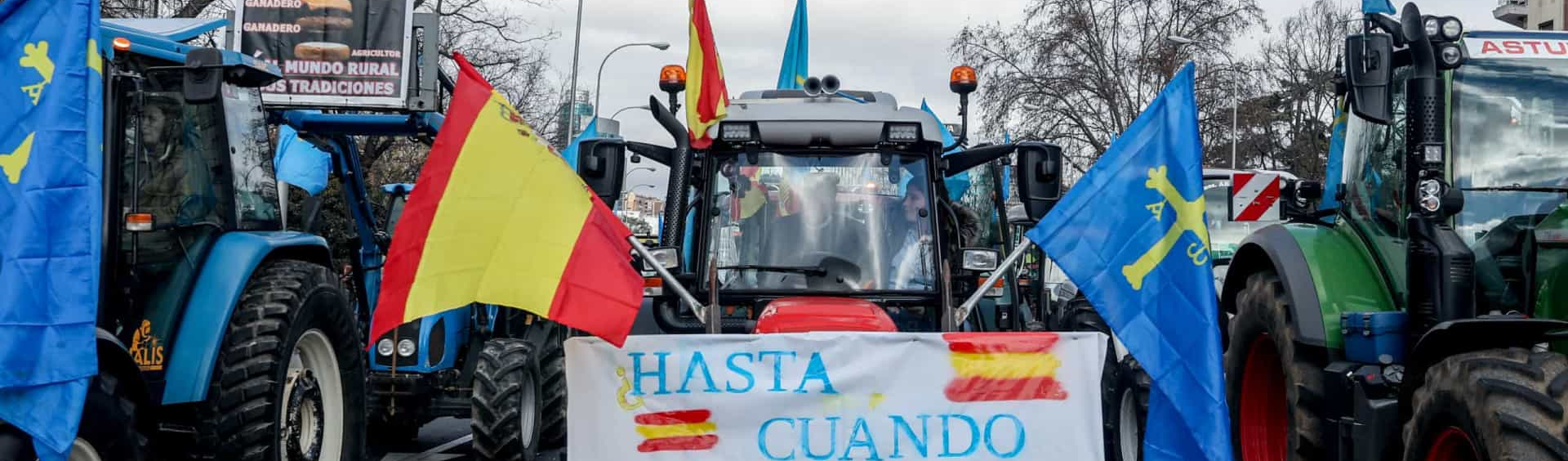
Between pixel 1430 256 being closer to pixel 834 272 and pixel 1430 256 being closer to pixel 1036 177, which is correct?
pixel 1036 177

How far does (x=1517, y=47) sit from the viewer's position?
6.08 meters

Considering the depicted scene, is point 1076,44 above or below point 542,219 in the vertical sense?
above

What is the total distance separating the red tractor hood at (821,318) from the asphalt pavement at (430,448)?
3.18 meters

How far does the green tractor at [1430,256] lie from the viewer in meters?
5.09

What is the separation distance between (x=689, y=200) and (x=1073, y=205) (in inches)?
85.3

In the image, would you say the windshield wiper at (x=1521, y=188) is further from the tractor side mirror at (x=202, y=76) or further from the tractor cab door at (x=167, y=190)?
the tractor cab door at (x=167, y=190)

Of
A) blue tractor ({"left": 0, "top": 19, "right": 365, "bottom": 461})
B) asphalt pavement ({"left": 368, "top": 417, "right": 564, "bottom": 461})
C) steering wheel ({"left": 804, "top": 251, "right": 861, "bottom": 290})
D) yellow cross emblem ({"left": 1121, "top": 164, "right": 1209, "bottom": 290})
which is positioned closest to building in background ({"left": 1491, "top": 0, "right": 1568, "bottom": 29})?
asphalt pavement ({"left": 368, "top": 417, "right": 564, "bottom": 461})

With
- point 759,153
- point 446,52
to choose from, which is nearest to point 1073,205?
point 759,153

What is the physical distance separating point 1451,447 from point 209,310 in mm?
4521

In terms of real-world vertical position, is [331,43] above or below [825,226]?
above

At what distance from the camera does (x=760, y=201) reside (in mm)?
7109

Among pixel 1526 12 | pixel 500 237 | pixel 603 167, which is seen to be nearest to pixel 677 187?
pixel 603 167

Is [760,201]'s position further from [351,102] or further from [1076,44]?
[1076,44]

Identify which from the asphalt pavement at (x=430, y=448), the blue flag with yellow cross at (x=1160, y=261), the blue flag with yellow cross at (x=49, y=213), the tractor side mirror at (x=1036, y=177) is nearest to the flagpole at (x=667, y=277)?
the blue flag with yellow cross at (x=1160, y=261)
